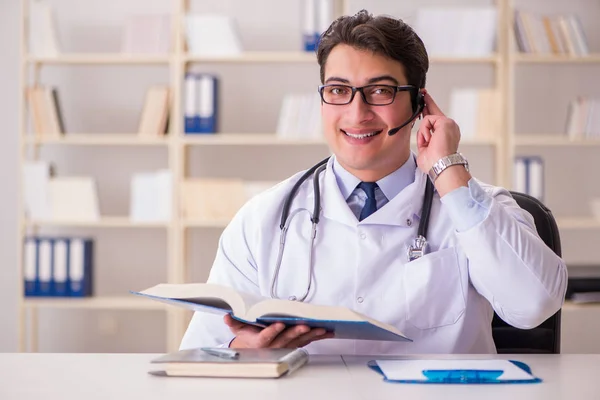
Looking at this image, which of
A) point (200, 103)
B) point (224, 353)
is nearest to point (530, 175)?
point (200, 103)

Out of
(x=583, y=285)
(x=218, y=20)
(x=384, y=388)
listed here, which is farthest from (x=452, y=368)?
(x=218, y=20)

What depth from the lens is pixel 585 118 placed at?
3852 mm

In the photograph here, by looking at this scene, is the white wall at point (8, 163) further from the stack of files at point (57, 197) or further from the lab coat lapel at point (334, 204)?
the lab coat lapel at point (334, 204)

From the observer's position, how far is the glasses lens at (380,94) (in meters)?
1.72

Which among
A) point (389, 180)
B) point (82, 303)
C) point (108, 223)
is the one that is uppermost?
point (389, 180)

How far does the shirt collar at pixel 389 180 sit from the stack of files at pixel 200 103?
83.1 inches

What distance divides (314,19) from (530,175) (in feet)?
4.11

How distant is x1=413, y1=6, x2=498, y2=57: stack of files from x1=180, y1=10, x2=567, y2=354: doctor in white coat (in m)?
2.14

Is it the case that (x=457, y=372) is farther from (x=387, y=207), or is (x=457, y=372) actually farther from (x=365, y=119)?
(x=365, y=119)

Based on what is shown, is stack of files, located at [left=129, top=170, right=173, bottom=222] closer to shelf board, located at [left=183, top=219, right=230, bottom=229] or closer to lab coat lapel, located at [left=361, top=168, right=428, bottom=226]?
shelf board, located at [left=183, top=219, right=230, bottom=229]

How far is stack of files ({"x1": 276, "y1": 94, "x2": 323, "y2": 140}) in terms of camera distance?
390 centimetres

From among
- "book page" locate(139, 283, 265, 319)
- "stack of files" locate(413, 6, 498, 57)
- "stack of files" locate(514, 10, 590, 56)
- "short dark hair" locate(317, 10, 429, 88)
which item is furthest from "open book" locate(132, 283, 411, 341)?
"stack of files" locate(514, 10, 590, 56)

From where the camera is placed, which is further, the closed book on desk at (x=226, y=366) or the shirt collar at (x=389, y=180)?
the shirt collar at (x=389, y=180)

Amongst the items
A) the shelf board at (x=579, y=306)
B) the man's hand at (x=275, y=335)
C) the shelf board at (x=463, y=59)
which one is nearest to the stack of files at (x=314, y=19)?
the shelf board at (x=463, y=59)
